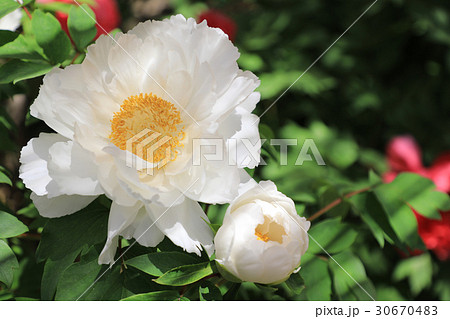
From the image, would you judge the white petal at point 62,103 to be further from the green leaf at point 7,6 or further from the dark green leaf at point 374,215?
the dark green leaf at point 374,215

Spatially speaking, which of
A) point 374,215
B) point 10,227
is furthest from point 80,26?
point 374,215

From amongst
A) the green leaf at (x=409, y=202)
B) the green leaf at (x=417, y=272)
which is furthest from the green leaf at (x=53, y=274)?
the green leaf at (x=417, y=272)

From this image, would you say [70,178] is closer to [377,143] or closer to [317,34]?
[317,34]

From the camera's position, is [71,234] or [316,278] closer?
[71,234]

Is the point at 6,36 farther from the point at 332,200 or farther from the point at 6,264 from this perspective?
the point at 332,200

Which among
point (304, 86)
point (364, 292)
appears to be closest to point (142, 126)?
point (364, 292)

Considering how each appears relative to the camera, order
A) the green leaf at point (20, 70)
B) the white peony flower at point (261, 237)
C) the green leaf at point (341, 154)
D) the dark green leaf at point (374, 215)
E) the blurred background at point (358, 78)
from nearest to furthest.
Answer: the white peony flower at point (261, 237)
the green leaf at point (20, 70)
the dark green leaf at point (374, 215)
the green leaf at point (341, 154)
the blurred background at point (358, 78)
